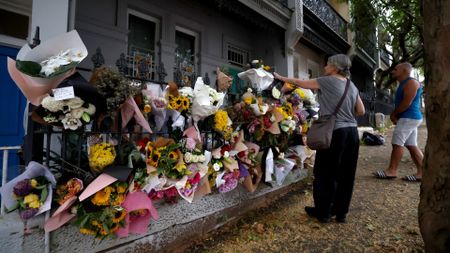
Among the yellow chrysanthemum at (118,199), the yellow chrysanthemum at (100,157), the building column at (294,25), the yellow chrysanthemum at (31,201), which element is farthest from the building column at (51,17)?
the building column at (294,25)

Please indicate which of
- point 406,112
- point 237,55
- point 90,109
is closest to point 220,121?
point 90,109

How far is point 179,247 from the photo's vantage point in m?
2.55

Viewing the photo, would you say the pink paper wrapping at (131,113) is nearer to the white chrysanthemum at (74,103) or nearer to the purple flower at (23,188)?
the white chrysanthemum at (74,103)

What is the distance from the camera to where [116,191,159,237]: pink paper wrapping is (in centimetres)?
199

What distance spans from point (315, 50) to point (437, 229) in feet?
32.5

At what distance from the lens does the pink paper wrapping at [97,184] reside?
70.7 inches

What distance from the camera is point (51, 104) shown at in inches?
68.9

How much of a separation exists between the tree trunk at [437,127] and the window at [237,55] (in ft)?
19.2

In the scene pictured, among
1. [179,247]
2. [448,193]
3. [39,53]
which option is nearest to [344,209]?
[448,193]

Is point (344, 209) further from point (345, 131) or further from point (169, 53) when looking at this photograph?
point (169, 53)

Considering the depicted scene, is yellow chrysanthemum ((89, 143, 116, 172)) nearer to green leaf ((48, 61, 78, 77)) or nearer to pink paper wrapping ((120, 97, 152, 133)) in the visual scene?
pink paper wrapping ((120, 97, 152, 133))

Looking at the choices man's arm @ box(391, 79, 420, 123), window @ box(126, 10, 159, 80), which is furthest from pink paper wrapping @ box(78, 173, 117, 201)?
man's arm @ box(391, 79, 420, 123)

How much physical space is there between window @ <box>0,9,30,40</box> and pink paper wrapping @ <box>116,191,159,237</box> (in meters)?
3.96

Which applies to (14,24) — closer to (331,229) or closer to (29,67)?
(29,67)
